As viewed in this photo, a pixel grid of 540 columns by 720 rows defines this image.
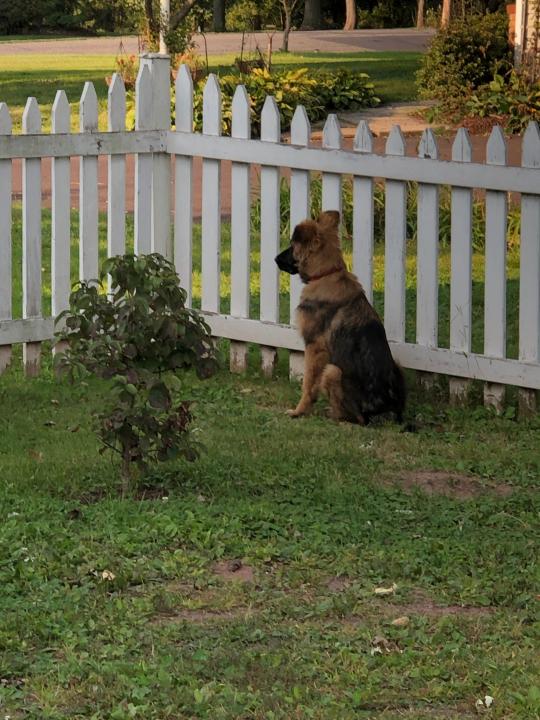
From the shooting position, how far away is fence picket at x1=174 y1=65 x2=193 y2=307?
787 centimetres

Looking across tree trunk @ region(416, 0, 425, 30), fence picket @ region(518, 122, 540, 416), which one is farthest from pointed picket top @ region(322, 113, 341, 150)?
tree trunk @ region(416, 0, 425, 30)

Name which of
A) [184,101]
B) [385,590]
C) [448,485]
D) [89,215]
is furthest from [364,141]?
[385,590]

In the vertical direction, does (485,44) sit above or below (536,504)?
above

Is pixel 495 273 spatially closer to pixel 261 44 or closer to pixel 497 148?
pixel 497 148

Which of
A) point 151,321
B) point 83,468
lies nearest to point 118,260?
point 151,321

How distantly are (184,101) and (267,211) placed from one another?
85 cm

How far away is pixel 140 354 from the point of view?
18.2 feet

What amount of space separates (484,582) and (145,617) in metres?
1.16

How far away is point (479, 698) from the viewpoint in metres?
3.79

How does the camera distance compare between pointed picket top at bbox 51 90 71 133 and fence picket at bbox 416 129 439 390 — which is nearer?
fence picket at bbox 416 129 439 390

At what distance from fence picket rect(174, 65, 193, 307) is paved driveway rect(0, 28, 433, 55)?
26.2 metres

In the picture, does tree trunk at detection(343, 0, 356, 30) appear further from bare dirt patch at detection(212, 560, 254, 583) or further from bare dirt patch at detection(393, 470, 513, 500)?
bare dirt patch at detection(212, 560, 254, 583)

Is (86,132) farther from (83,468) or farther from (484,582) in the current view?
(484,582)

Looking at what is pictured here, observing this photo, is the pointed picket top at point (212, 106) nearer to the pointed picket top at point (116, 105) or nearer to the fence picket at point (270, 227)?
the fence picket at point (270, 227)
